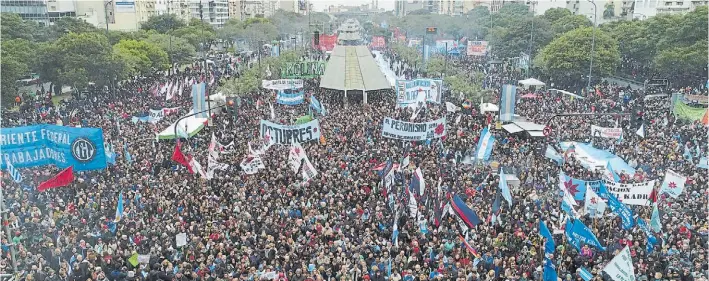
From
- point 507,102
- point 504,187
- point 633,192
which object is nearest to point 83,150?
point 504,187

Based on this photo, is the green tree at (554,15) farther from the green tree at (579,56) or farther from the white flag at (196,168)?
the white flag at (196,168)

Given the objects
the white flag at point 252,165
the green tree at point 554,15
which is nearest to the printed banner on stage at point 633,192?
the white flag at point 252,165

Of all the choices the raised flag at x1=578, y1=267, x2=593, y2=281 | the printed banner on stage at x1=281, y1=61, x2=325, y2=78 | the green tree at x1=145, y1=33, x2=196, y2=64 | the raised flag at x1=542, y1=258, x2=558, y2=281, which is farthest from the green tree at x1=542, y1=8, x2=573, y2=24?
the raised flag at x1=542, y1=258, x2=558, y2=281

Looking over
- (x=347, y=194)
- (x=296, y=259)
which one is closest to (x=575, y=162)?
(x=347, y=194)

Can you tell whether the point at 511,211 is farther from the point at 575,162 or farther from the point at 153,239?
the point at 153,239

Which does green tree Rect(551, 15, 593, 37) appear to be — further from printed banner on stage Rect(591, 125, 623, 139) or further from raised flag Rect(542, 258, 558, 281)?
raised flag Rect(542, 258, 558, 281)

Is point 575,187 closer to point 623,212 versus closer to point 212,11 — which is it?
point 623,212
